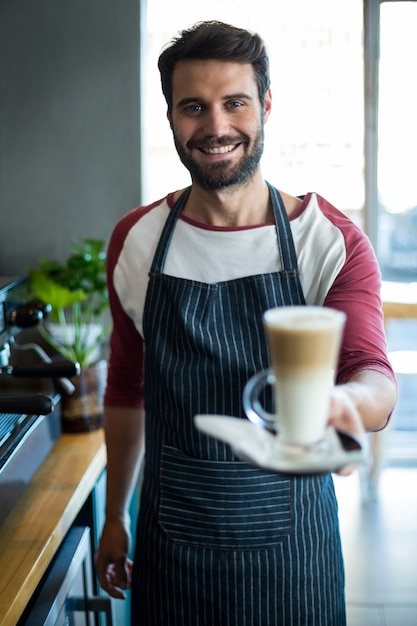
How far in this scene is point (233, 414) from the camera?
4.54 feet

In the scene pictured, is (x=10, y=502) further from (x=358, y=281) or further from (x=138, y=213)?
(x=358, y=281)

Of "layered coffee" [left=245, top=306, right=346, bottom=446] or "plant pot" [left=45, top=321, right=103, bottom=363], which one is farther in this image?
"plant pot" [left=45, top=321, right=103, bottom=363]

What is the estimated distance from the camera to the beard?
4.40ft

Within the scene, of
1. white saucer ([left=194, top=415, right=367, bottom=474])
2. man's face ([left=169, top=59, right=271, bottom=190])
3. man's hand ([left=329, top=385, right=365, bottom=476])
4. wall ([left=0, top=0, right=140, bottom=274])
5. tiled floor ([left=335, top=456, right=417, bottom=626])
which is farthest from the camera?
tiled floor ([left=335, top=456, right=417, bottom=626])

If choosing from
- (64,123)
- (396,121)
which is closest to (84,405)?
(64,123)

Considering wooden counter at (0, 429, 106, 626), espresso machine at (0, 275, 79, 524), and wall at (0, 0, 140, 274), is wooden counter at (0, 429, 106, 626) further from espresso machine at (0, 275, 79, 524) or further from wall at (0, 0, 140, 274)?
wall at (0, 0, 140, 274)

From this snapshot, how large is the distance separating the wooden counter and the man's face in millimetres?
719

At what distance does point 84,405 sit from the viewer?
2029mm

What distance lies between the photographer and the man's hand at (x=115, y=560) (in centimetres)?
159

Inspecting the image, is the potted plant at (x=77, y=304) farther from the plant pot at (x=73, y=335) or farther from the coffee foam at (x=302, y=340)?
the coffee foam at (x=302, y=340)

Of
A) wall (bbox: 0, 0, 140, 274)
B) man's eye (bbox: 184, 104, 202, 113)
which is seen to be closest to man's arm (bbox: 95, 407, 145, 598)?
man's eye (bbox: 184, 104, 202, 113)

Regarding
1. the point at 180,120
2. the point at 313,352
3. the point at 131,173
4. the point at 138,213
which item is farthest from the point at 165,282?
the point at 131,173

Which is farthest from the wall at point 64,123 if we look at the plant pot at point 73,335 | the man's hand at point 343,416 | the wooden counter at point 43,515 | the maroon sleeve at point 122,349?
the man's hand at point 343,416

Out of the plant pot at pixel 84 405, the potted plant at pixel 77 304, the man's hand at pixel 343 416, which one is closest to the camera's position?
the man's hand at pixel 343 416
